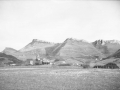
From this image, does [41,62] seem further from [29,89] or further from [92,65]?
[29,89]

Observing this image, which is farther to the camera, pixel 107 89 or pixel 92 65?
pixel 92 65

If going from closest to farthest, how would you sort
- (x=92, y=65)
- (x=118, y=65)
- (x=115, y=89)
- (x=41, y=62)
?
(x=115, y=89) → (x=118, y=65) → (x=92, y=65) → (x=41, y=62)

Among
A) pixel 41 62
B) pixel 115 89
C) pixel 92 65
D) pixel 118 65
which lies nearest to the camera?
pixel 115 89

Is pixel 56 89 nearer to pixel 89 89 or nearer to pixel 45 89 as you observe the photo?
pixel 45 89

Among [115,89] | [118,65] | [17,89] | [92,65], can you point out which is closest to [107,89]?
[115,89]

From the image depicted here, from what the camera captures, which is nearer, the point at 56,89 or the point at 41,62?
the point at 56,89

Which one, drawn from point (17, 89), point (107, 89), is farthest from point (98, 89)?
point (17, 89)

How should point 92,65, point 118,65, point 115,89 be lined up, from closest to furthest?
point 115,89 < point 118,65 < point 92,65

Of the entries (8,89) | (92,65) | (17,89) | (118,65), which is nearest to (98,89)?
(17,89)

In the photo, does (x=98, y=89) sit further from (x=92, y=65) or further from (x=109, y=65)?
(x=92, y=65)
